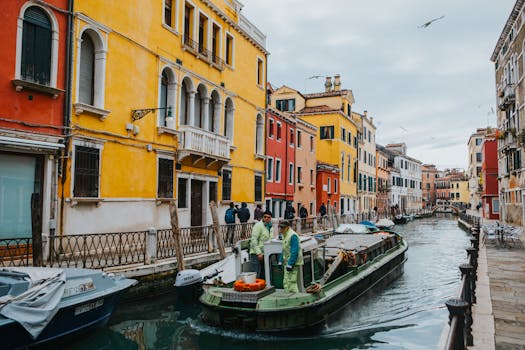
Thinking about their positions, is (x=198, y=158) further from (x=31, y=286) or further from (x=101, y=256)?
(x=31, y=286)

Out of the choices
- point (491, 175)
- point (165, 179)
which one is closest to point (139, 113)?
point (165, 179)

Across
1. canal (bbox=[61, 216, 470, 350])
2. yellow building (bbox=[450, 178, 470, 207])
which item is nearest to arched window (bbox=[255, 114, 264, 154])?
canal (bbox=[61, 216, 470, 350])

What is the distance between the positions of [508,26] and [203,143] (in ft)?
72.8

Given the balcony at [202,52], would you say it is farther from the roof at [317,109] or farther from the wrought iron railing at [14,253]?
the roof at [317,109]

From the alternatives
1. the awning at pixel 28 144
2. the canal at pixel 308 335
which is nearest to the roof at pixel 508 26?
the canal at pixel 308 335

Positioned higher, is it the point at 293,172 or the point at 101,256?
the point at 293,172

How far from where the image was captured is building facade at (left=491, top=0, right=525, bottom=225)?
24.6 metres

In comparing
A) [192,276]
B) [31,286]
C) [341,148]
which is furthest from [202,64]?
[341,148]

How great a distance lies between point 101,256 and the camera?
10125 mm

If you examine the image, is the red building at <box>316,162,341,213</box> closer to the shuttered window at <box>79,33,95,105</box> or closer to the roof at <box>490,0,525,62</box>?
the roof at <box>490,0,525,62</box>

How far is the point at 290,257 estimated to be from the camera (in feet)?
25.2

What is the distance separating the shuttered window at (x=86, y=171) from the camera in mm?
10730

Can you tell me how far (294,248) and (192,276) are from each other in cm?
285

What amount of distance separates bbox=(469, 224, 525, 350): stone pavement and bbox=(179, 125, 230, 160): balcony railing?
904 cm
